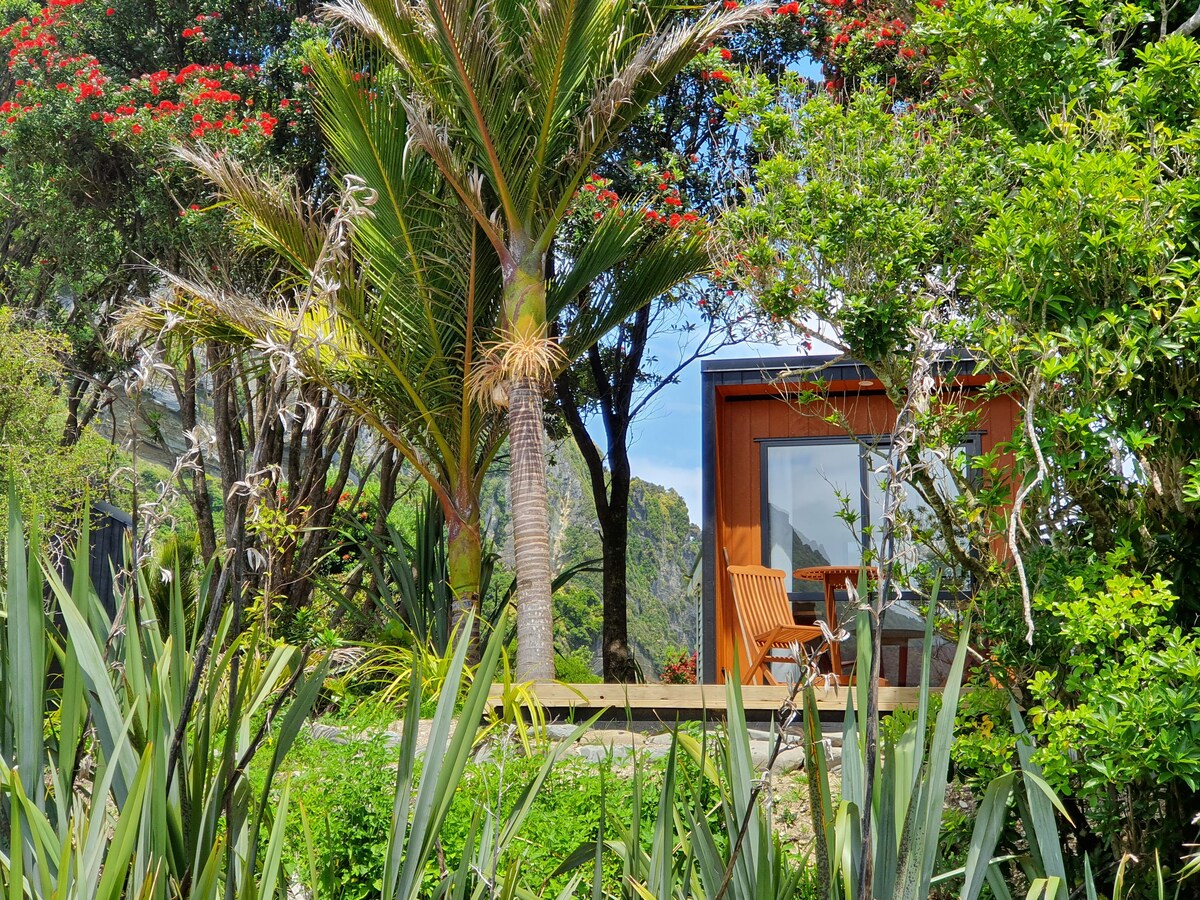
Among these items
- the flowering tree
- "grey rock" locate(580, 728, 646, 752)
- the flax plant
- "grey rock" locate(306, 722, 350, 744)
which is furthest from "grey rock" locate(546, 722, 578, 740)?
the flax plant

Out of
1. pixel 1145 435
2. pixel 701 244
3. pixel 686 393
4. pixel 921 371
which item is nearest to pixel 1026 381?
pixel 1145 435

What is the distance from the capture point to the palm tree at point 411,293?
672 centimetres

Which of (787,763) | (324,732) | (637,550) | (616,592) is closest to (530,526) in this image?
(324,732)

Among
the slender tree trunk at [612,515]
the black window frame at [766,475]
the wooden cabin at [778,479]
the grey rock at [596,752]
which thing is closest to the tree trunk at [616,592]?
the slender tree trunk at [612,515]

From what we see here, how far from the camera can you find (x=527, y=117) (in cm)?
644

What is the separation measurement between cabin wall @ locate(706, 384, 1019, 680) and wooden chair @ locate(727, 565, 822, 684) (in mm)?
714

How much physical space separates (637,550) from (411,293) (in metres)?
25.3

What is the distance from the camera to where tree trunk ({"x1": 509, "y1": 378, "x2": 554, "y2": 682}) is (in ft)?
20.5

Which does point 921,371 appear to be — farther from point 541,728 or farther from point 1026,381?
point 541,728

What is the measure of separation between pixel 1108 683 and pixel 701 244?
199 inches

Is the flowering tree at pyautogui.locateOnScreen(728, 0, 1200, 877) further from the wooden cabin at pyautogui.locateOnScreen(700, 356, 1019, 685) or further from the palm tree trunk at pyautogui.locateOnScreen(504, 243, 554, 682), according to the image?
the wooden cabin at pyautogui.locateOnScreen(700, 356, 1019, 685)

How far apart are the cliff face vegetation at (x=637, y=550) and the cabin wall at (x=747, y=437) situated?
41.9 feet

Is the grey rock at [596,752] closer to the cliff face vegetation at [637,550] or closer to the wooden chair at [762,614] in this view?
the wooden chair at [762,614]

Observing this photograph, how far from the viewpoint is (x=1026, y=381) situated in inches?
117
